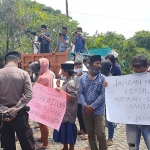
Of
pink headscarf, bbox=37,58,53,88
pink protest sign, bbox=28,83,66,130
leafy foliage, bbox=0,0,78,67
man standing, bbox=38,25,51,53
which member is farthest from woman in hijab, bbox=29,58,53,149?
leafy foliage, bbox=0,0,78,67

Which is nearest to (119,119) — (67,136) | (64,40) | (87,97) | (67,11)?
(87,97)

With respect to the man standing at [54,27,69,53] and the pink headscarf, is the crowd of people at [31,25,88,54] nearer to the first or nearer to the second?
the man standing at [54,27,69,53]

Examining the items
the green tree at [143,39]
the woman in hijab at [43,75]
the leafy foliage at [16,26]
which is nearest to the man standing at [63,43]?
the woman in hijab at [43,75]

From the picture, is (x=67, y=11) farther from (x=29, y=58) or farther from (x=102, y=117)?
(x=102, y=117)

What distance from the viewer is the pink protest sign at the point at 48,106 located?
176 inches

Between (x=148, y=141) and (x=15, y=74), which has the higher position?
(x=15, y=74)

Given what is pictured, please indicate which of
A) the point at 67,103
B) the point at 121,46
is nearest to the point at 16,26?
the point at 121,46

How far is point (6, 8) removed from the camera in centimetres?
1608

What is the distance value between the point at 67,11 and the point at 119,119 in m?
24.8

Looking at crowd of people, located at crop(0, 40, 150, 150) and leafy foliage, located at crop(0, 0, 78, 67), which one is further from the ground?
leafy foliage, located at crop(0, 0, 78, 67)

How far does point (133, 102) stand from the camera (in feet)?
11.9

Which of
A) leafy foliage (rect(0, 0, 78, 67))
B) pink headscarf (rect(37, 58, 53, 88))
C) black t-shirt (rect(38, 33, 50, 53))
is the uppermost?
leafy foliage (rect(0, 0, 78, 67))

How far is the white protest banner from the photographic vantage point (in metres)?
3.51

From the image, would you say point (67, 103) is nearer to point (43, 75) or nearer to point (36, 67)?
point (43, 75)
